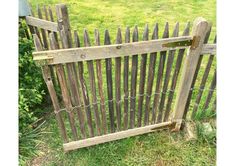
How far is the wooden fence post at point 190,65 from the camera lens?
2713 millimetres

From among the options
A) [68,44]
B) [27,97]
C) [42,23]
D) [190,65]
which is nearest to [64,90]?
[68,44]

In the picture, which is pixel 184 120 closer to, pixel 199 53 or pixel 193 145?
pixel 193 145

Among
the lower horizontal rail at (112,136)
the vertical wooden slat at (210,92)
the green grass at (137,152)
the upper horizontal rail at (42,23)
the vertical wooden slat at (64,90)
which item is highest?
the upper horizontal rail at (42,23)

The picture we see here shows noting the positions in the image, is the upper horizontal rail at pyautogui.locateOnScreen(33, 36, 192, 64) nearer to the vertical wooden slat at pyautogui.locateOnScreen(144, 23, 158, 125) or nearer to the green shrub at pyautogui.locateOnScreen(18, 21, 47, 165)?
the vertical wooden slat at pyautogui.locateOnScreen(144, 23, 158, 125)

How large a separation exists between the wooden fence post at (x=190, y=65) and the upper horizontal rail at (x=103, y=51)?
96 millimetres

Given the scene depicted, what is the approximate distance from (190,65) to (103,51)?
1.05m

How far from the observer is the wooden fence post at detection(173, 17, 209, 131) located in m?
2.71

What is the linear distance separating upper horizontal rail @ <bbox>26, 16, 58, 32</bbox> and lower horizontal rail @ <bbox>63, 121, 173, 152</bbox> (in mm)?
1501

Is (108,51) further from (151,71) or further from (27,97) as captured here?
(27,97)

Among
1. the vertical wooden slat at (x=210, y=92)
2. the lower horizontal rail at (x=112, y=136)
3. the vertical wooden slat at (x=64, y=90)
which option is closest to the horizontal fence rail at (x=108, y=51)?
the vertical wooden slat at (x=64, y=90)

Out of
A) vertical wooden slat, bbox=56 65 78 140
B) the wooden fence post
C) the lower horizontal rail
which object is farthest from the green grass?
vertical wooden slat, bbox=56 65 78 140

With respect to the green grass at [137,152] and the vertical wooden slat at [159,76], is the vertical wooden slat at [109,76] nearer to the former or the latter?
the green grass at [137,152]

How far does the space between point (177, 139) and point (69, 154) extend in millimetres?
1433

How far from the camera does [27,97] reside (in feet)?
11.2
